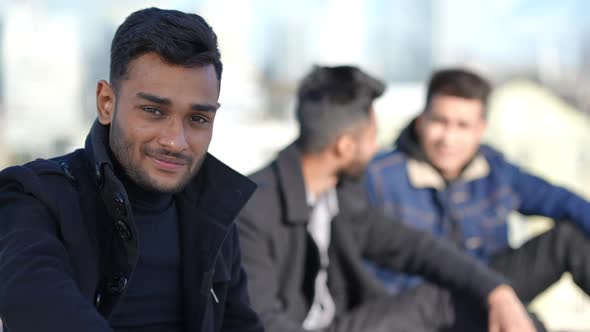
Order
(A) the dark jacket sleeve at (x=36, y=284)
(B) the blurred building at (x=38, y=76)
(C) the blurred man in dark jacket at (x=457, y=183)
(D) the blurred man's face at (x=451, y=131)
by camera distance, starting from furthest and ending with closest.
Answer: (B) the blurred building at (x=38, y=76) → (D) the blurred man's face at (x=451, y=131) → (C) the blurred man in dark jacket at (x=457, y=183) → (A) the dark jacket sleeve at (x=36, y=284)

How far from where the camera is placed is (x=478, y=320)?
2.84 metres

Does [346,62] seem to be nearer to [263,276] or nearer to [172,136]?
[263,276]

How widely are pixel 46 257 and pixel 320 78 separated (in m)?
1.80

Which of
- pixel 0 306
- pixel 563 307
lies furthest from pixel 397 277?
pixel 0 306

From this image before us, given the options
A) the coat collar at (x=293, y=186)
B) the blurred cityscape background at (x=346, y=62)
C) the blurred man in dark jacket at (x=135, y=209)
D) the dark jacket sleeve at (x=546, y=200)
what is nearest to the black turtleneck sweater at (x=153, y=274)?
the blurred man in dark jacket at (x=135, y=209)

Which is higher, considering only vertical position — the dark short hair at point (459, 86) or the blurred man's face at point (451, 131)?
the dark short hair at point (459, 86)

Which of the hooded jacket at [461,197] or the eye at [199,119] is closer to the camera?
the eye at [199,119]

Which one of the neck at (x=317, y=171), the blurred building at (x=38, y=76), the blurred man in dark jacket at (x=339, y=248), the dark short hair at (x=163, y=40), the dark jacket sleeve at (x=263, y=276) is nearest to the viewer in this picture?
the dark short hair at (x=163, y=40)

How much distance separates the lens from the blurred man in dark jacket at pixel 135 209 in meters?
1.47

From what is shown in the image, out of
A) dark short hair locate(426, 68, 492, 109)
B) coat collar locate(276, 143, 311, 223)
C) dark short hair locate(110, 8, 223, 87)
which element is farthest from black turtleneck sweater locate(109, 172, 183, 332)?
dark short hair locate(426, 68, 492, 109)

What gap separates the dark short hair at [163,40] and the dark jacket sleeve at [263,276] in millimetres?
1078

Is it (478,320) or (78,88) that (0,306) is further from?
(78,88)

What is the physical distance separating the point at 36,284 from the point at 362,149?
5.72 ft

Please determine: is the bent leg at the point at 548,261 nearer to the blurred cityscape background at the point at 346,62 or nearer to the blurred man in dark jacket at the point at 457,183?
the blurred man in dark jacket at the point at 457,183
